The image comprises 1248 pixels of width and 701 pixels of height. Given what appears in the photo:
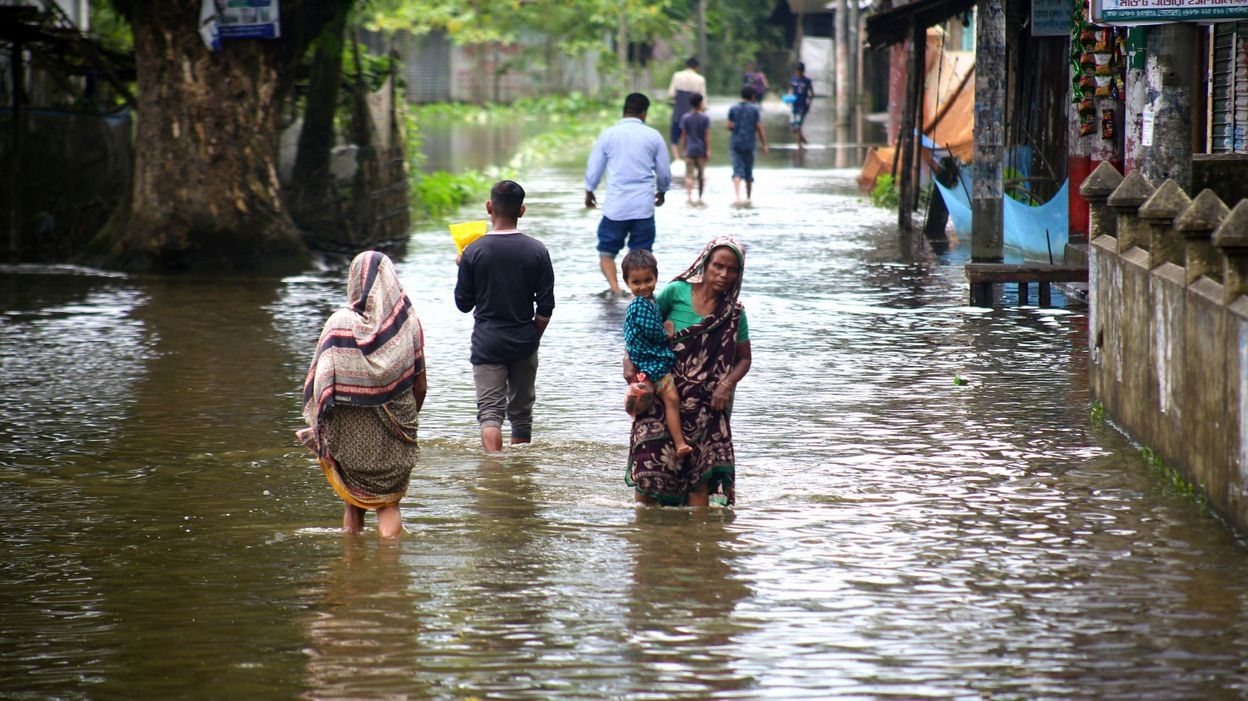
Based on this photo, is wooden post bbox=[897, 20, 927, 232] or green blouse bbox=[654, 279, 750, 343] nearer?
green blouse bbox=[654, 279, 750, 343]

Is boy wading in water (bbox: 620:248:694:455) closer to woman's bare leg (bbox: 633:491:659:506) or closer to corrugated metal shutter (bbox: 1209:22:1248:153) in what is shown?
woman's bare leg (bbox: 633:491:659:506)

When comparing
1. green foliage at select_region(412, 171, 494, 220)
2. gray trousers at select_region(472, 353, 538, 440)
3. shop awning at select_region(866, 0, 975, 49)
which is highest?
shop awning at select_region(866, 0, 975, 49)

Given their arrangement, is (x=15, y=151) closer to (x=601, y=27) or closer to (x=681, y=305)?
(x=681, y=305)

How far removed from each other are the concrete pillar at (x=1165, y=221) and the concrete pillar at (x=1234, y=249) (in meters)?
1.01

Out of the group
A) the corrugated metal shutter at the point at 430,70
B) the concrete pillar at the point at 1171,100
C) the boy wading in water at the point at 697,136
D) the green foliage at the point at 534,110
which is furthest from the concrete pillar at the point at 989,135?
the corrugated metal shutter at the point at 430,70

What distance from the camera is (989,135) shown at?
47.3 feet

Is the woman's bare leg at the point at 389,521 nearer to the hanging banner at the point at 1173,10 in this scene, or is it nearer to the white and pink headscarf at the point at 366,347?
the white and pink headscarf at the point at 366,347

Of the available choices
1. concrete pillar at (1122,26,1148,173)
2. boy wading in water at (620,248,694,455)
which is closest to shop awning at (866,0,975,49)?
concrete pillar at (1122,26,1148,173)

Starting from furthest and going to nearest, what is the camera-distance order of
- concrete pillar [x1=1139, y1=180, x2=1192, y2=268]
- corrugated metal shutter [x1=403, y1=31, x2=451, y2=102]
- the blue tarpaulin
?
corrugated metal shutter [x1=403, y1=31, x2=451, y2=102] → the blue tarpaulin → concrete pillar [x1=1139, y1=180, x2=1192, y2=268]

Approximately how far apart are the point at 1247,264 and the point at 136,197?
1178cm

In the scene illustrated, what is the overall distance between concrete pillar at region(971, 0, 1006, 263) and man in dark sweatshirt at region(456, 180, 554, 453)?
6763 mm

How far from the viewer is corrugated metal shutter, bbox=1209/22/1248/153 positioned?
12.8 m

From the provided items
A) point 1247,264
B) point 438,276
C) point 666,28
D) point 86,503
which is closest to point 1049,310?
point 438,276

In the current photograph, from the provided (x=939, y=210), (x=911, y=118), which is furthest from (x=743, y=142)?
(x=939, y=210)
